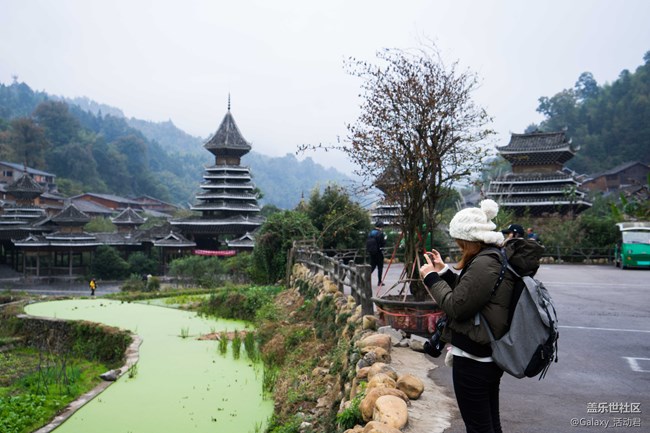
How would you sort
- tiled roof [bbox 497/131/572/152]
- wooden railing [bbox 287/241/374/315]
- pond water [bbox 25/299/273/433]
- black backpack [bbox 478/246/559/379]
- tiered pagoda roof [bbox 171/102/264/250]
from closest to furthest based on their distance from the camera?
black backpack [bbox 478/246/559/379] → pond water [bbox 25/299/273/433] → wooden railing [bbox 287/241/374/315] → tiled roof [bbox 497/131/572/152] → tiered pagoda roof [bbox 171/102/264/250]

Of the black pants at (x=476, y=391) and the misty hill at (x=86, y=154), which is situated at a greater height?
the misty hill at (x=86, y=154)

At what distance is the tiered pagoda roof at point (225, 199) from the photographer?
121 feet

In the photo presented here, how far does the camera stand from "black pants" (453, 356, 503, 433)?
2947 mm

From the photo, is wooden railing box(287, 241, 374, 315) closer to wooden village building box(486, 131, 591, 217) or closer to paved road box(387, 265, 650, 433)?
paved road box(387, 265, 650, 433)

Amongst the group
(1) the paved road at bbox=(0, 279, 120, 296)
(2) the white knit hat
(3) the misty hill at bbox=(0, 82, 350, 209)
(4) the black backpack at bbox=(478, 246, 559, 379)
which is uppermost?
(3) the misty hill at bbox=(0, 82, 350, 209)

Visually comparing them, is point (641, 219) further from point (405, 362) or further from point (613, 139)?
point (613, 139)

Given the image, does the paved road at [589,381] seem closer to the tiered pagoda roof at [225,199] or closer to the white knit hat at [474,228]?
the white knit hat at [474,228]

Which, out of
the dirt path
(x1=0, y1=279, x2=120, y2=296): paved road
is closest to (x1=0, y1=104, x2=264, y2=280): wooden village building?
(x1=0, y1=279, x2=120, y2=296): paved road

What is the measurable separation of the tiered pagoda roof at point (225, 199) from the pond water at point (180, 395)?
22536 millimetres

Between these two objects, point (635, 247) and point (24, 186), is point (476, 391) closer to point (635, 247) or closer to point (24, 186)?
point (635, 247)

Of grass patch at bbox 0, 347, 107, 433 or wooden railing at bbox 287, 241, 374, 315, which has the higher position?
wooden railing at bbox 287, 241, 374, 315

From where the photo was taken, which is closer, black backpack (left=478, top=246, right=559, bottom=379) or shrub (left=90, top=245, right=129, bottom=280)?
black backpack (left=478, top=246, right=559, bottom=379)

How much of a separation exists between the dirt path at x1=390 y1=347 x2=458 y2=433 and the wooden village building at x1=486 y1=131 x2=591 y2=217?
24.9 meters

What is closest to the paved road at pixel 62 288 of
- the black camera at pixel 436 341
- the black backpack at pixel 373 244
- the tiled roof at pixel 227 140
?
the tiled roof at pixel 227 140
